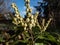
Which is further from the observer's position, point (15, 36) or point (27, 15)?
point (15, 36)

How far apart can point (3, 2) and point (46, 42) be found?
16.8m

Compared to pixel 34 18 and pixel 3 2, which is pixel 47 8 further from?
pixel 34 18

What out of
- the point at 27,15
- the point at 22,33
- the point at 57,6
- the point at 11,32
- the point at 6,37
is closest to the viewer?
the point at 27,15

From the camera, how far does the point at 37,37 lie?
2.23 meters

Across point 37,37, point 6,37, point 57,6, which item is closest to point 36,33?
point 37,37

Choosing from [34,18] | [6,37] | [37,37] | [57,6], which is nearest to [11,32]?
[6,37]

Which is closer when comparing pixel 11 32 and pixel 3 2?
pixel 11 32

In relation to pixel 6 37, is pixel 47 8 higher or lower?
lower

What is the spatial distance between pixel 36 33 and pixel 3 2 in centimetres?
1668

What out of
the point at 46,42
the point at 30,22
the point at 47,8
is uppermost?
the point at 30,22

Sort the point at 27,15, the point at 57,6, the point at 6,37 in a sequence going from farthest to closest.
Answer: the point at 57,6 → the point at 6,37 → the point at 27,15

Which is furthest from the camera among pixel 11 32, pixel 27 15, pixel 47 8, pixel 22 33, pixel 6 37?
pixel 47 8

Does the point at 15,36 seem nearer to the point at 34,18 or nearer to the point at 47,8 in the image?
the point at 34,18

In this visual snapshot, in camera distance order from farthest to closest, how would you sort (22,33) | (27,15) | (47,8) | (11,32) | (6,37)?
(47,8) → (11,32) → (6,37) → (22,33) → (27,15)
